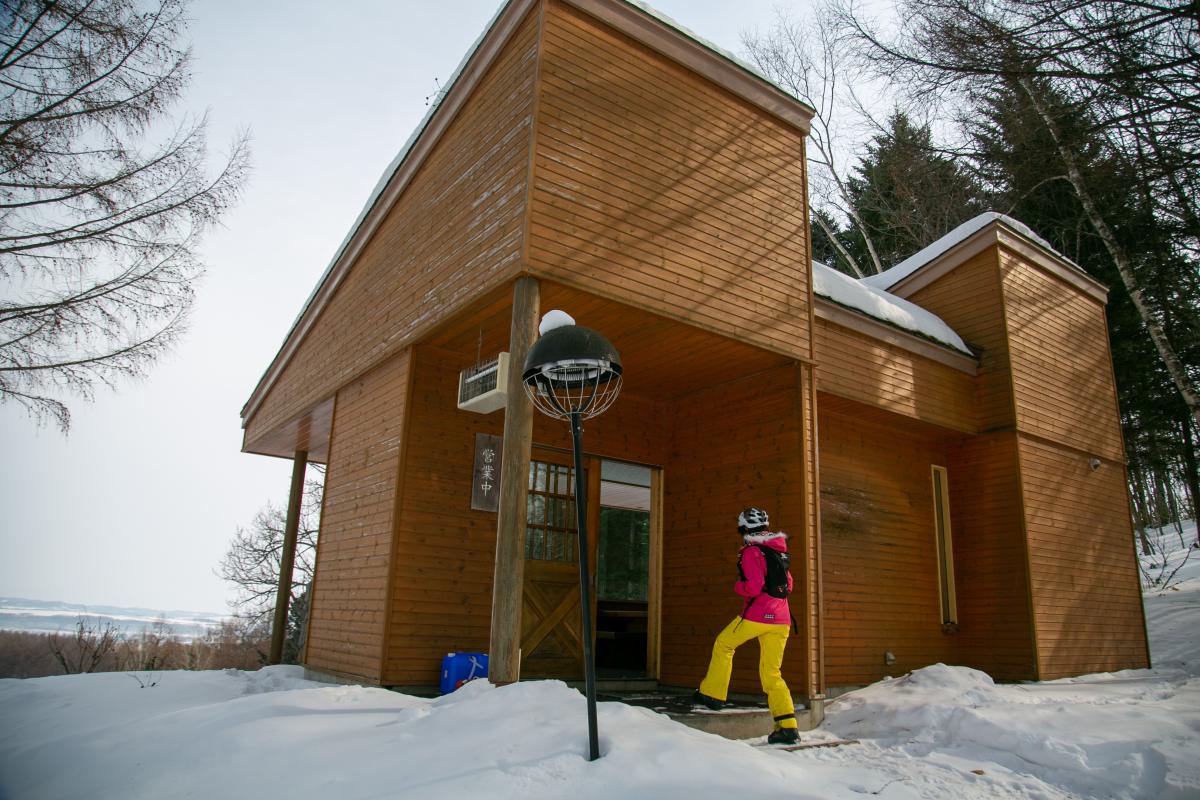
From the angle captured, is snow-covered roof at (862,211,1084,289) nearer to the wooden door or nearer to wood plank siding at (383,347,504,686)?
→ the wooden door

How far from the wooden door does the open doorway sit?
0.81m

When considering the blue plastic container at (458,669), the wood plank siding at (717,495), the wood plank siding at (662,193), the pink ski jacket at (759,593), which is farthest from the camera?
the wood plank siding at (717,495)

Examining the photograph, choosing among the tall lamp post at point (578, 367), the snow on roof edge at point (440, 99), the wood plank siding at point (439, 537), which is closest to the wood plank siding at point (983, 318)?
the snow on roof edge at point (440, 99)

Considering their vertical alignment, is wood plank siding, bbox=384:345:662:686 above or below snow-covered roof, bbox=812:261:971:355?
below

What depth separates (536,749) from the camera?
3703 millimetres

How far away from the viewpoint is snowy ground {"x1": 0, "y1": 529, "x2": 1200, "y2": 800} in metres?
3.49

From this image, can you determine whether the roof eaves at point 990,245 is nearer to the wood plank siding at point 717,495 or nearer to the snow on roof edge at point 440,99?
the snow on roof edge at point 440,99

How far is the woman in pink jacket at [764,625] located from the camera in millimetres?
5301

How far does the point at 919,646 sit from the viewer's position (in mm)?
9438

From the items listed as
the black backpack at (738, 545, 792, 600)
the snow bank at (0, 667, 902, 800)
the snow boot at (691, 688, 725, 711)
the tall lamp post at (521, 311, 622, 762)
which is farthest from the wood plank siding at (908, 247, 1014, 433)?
the tall lamp post at (521, 311, 622, 762)

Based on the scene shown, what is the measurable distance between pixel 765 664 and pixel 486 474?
351 cm

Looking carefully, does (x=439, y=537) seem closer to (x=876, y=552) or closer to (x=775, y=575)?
(x=775, y=575)

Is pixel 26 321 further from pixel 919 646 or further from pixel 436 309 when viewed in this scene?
pixel 919 646

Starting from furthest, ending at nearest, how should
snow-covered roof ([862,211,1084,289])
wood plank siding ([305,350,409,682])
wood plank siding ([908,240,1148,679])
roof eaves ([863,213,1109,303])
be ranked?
snow-covered roof ([862,211,1084,289]), roof eaves ([863,213,1109,303]), wood plank siding ([908,240,1148,679]), wood plank siding ([305,350,409,682])
